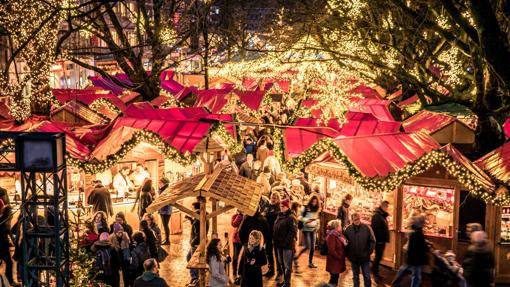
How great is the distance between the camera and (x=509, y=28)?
42.9 ft

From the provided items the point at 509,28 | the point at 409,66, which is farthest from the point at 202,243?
the point at 409,66

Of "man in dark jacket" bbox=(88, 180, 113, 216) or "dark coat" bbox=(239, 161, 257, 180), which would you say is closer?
"man in dark jacket" bbox=(88, 180, 113, 216)

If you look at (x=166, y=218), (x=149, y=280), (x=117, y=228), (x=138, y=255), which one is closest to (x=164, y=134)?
(x=166, y=218)

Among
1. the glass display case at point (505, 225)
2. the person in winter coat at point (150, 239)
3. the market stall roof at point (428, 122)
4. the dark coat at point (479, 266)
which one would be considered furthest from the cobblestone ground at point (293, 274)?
the market stall roof at point (428, 122)

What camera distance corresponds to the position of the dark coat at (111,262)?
10227 millimetres

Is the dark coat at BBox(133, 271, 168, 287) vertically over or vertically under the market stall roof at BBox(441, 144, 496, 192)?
under

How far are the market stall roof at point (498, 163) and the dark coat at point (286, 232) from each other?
403cm

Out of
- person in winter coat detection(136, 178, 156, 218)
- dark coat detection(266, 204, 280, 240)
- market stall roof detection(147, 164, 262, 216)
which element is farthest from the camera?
person in winter coat detection(136, 178, 156, 218)

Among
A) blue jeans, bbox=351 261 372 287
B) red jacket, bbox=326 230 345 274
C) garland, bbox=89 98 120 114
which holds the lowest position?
blue jeans, bbox=351 261 372 287

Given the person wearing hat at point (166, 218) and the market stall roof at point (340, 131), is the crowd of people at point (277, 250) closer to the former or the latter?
the person wearing hat at point (166, 218)

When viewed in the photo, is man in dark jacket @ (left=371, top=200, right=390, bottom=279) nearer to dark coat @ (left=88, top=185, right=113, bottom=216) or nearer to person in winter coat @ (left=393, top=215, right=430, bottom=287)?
person in winter coat @ (left=393, top=215, right=430, bottom=287)

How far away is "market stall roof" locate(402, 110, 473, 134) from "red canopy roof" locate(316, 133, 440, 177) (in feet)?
3.92

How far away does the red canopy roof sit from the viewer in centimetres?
1188

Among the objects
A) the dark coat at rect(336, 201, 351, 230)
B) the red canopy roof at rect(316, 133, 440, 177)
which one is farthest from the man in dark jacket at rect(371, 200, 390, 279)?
the dark coat at rect(336, 201, 351, 230)
